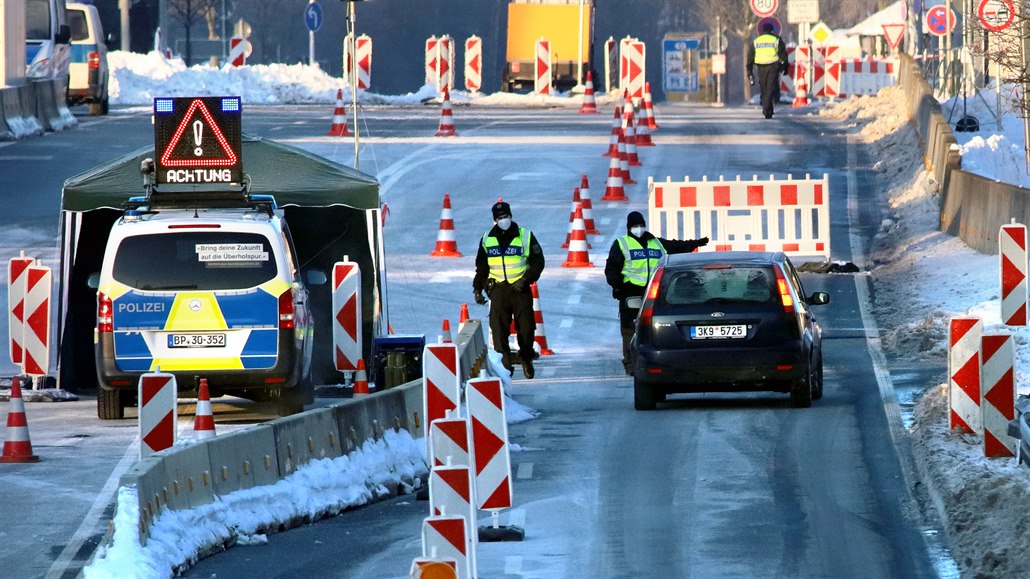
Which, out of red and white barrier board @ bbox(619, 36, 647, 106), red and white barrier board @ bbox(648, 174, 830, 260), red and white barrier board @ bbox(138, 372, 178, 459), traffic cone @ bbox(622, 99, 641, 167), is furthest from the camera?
red and white barrier board @ bbox(619, 36, 647, 106)

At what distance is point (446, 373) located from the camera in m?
13.9

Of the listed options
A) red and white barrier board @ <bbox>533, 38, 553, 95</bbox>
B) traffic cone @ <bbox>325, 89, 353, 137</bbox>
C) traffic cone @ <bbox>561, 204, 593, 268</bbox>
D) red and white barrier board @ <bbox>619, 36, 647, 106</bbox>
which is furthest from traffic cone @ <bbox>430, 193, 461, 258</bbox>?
red and white barrier board @ <bbox>533, 38, 553, 95</bbox>

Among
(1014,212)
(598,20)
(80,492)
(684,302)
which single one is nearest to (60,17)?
(1014,212)

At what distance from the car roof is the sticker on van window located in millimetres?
3547

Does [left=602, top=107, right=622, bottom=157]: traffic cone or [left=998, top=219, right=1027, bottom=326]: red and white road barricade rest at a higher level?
[left=602, top=107, right=622, bottom=157]: traffic cone

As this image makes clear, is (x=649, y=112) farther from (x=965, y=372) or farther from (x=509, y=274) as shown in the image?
(x=965, y=372)

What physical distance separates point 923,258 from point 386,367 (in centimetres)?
1056

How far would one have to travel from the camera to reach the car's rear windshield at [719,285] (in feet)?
58.5

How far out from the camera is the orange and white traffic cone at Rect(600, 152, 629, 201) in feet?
110

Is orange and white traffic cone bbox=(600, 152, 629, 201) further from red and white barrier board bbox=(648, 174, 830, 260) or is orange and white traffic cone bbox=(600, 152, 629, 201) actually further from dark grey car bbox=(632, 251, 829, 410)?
dark grey car bbox=(632, 251, 829, 410)

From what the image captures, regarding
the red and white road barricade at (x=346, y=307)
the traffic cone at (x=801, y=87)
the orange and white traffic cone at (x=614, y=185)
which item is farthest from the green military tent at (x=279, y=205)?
the traffic cone at (x=801, y=87)

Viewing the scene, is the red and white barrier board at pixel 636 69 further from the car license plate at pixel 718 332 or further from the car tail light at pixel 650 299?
the car license plate at pixel 718 332

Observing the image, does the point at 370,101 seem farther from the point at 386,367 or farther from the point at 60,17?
the point at 386,367

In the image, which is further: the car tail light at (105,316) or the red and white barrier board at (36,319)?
the red and white barrier board at (36,319)
